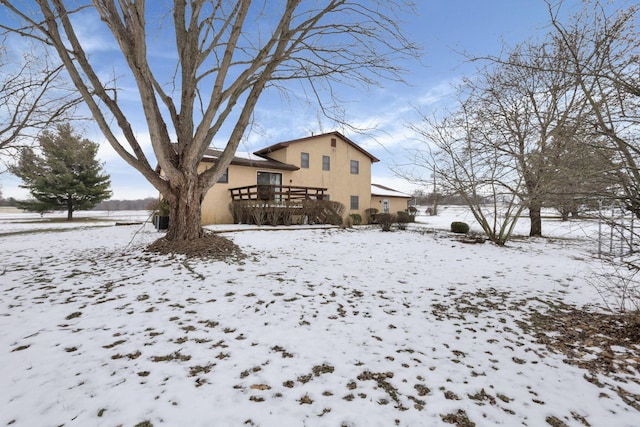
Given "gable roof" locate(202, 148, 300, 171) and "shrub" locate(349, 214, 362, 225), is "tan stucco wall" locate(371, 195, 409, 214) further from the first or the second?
"gable roof" locate(202, 148, 300, 171)

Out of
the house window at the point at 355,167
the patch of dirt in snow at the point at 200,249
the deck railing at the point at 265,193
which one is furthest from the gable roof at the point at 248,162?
the patch of dirt in snow at the point at 200,249

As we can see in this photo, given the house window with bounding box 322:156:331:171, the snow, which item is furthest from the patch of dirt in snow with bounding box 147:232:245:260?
the house window with bounding box 322:156:331:171

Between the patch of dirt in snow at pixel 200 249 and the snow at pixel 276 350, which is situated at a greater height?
the patch of dirt in snow at pixel 200 249

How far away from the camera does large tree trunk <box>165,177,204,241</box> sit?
22.0ft

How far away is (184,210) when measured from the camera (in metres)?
6.79

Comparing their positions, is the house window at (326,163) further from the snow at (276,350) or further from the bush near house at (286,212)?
the snow at (276,350)

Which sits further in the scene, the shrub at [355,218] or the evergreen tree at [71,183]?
the evergreen tree at [71,183]

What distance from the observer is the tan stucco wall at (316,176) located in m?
15.4

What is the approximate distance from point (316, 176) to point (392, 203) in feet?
33.2

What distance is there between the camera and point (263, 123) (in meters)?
7.82

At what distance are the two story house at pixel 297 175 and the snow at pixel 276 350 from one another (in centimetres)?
979

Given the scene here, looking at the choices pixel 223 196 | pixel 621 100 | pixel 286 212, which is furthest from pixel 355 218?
pixel 621 100

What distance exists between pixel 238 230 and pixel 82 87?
6753 mm

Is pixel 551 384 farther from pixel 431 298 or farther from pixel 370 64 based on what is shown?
pixel 370 64
